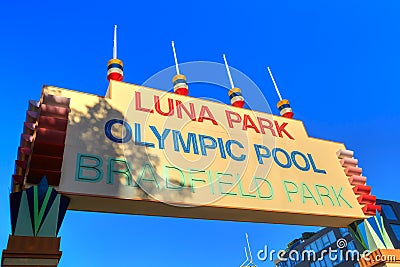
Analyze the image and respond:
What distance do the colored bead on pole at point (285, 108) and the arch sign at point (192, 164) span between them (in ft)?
2.18

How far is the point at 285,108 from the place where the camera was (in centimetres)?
973

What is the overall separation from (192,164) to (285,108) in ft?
13.5

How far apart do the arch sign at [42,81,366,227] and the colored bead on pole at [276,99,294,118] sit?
665mm

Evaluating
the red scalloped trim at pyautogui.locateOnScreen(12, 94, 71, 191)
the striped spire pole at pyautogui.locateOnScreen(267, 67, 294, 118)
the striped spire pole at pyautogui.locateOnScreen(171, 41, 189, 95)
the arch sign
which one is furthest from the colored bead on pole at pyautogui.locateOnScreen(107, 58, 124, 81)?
the striped spire pole at pyautogui.locateOnScreen(267, 67, 294, 118)

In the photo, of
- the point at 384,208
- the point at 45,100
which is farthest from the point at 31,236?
the point at 384,208

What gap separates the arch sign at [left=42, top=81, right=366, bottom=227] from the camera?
5.83m

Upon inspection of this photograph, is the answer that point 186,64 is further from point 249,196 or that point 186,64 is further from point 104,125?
point 249,196

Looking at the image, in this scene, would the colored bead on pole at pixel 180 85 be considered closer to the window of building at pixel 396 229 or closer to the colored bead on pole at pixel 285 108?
the colored bead on pole at pixel 285 108

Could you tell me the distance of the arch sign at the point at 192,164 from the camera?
5.83 m

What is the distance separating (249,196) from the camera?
22.2ft

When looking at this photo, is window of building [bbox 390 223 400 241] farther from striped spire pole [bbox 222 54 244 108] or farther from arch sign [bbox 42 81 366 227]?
striped spire pole [bbox 222 54 244 108]

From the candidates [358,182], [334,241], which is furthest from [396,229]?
[358,182]

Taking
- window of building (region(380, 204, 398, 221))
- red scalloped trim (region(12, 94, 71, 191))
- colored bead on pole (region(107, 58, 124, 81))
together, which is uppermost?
window of building (region(380, 204, 398, 221))

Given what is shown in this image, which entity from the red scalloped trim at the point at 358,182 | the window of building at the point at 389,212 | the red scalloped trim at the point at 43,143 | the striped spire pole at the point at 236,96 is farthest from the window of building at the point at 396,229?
the red scalloped trim at the point at 43,143
